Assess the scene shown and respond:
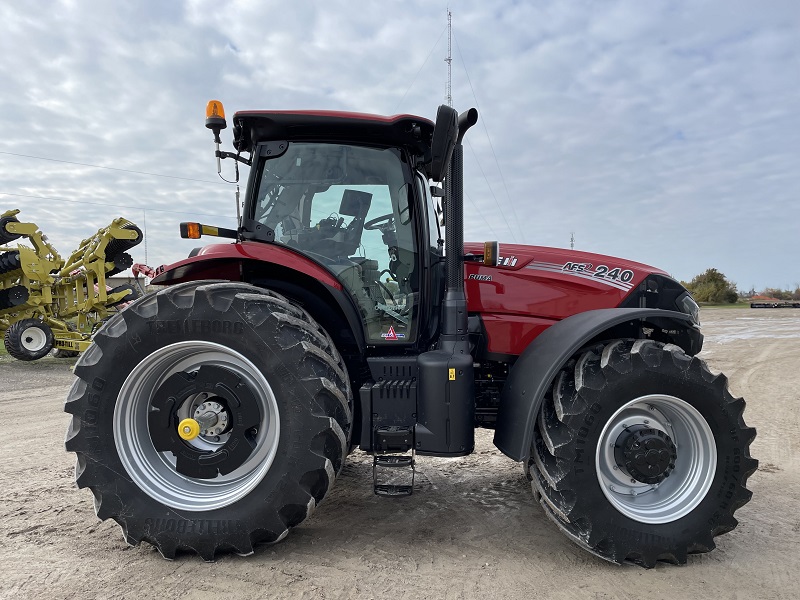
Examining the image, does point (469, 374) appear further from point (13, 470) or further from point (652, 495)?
point (13, 470)

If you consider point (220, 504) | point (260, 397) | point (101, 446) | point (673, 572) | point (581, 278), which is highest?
point (581, 278)

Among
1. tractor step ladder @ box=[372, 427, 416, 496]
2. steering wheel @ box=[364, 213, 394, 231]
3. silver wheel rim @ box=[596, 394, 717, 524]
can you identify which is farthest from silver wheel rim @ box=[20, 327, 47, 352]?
silver wheel rim @ box=[596, 394, 717, 524]

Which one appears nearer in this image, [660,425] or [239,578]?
[239,578]

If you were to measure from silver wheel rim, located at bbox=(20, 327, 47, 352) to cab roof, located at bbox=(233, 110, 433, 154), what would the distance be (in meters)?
9.44

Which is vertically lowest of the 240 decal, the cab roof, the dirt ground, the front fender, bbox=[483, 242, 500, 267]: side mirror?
the dirt ground

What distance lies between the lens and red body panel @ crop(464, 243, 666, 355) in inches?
127

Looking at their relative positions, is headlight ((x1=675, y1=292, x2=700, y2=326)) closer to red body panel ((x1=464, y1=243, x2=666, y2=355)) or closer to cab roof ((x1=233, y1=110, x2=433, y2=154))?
red body panel ((x1=464, y1=243, x2=666, y2=355))

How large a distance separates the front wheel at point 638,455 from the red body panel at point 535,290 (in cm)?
50

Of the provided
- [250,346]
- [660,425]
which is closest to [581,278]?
[660,425]

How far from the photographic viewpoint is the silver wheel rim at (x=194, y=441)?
2.66 meters

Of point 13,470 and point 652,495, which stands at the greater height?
point 652,495

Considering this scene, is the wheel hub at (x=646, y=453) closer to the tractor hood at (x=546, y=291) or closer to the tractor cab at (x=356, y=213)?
the tractor hood at (x=546, y=291)

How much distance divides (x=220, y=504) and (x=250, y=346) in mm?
813

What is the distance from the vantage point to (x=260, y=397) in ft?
8.95
